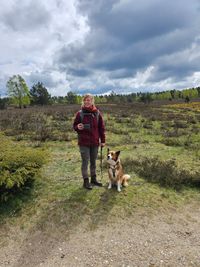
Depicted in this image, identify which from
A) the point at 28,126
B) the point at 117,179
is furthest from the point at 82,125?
the point at 28,126

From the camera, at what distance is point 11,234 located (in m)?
4.47

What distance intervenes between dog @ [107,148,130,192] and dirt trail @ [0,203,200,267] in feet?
3.77

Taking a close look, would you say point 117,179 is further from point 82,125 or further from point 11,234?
point 11,234

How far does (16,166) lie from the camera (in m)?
5.55

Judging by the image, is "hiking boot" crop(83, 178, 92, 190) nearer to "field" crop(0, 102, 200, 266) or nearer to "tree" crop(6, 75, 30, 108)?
"field" crop(0, 102, 200, 266)

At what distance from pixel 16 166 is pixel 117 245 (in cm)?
288

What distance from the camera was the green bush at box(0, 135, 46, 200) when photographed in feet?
16.9

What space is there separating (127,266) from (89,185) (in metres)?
2.47

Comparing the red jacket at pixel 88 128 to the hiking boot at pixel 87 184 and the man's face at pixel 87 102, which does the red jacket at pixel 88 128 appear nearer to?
the man's face at pixel 87 102

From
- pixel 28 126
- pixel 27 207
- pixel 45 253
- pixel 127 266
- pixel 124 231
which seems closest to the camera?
pixel 127 266

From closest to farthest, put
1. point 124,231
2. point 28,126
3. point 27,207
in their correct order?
point 124,231, point 27,207, point 28,126

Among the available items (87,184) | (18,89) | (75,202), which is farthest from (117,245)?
(18,89)

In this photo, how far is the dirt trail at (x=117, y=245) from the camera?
12.3 feet

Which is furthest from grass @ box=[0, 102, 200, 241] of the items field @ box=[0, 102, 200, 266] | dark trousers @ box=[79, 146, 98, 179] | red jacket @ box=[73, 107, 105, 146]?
red jacket @ box=[73, 107, 105, 146]
